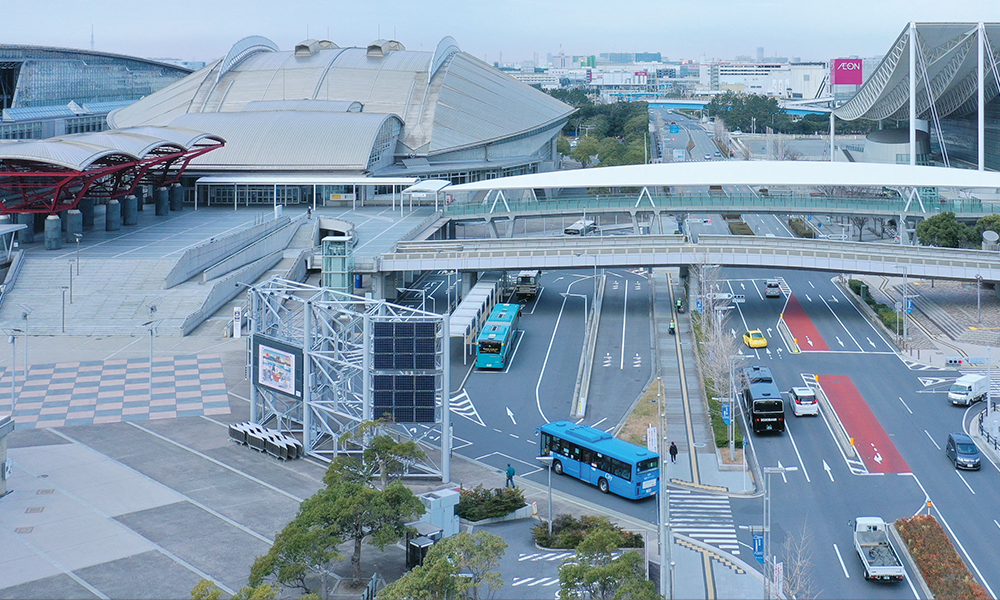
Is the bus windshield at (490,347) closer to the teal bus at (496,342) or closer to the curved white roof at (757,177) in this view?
the teal bus at (496,342)

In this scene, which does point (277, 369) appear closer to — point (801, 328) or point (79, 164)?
point (79, 164)

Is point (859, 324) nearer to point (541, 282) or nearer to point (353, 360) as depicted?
point (541, 282)

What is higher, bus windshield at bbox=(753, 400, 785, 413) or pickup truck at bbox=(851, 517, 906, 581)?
bus windshield at bbox=(753, 400, 785, 413)

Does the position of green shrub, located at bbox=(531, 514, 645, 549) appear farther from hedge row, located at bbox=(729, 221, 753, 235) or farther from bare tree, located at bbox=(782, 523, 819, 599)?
hedge row, located at bbox=(729, 221, 753, 235)

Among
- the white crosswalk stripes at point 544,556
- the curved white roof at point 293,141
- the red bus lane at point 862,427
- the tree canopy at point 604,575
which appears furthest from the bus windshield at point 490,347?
the curved white roof at point 293,141

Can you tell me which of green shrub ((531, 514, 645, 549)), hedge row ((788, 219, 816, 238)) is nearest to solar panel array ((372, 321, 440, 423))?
green shrub ((531, 514, 645, 549))

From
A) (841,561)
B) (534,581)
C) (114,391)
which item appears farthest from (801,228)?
(534,581)
